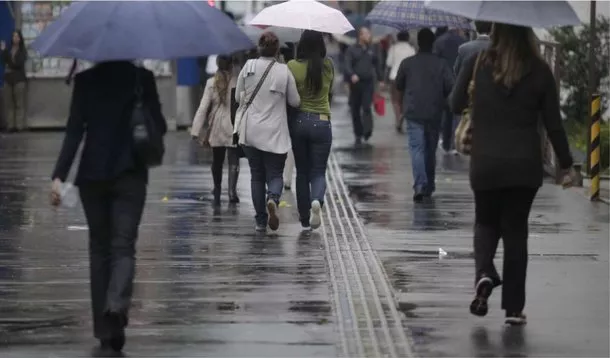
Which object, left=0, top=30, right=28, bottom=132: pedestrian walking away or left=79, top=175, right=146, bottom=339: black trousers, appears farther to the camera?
left=0, top=30, right=28, bottom=132: pedestrian walking away

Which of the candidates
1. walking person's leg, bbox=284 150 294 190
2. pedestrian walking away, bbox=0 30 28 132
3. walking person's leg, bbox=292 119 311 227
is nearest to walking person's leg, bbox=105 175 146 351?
walking person's leg, bbox=292 119 311 227

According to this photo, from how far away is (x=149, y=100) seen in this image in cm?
821

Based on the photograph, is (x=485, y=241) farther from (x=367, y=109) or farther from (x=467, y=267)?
(x=367, y=109)

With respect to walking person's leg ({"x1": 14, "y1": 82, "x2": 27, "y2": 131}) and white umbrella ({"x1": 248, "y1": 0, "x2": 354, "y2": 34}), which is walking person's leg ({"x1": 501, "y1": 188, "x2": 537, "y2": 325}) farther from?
walking person's leg ({"x1": 14, "y1": 82, "x2": 27, "y2": 131})

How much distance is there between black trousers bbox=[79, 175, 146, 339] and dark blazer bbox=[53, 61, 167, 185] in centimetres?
8

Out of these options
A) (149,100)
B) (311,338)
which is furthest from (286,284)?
(149,100)

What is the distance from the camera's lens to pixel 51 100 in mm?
26359

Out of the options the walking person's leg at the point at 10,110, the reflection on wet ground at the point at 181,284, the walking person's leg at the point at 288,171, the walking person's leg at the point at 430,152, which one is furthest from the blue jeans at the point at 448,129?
the walking person's leg at the point at 10,110

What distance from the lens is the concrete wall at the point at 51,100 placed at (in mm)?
26266

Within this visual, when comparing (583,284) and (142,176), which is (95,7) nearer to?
(142,176)

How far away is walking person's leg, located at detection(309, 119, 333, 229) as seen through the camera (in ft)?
42.2

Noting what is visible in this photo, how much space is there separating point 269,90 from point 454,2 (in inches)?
154

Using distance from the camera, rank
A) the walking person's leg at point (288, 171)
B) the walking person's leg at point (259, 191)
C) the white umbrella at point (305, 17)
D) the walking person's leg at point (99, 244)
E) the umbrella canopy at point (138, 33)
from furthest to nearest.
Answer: the walking person's leg at point (288, 171), the white umbrella at point (305, 17), the walking person's leg at point (259, 191), the walking person's leg at point (99, 244), the umbrella canopy at point (138, 33)

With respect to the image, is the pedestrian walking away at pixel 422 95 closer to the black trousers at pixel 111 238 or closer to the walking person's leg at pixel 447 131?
the walking person's leg at pixel 447 131
